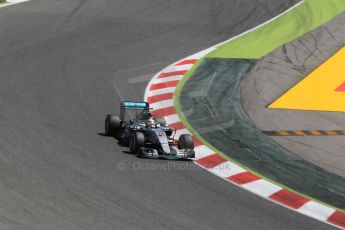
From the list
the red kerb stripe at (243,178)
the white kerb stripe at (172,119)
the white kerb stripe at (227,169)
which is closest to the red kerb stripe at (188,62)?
the white kerb stripe at (172,119)

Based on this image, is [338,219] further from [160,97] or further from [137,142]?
[160,97]

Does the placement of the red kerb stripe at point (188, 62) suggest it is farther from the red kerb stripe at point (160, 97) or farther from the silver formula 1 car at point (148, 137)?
the silver formula 1 car at point (148, 137)

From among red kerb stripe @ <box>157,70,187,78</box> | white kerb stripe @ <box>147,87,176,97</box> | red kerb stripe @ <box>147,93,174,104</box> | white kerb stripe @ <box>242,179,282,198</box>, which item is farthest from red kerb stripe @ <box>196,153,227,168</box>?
red kerb stripe @ <box>157,70,187,78</box>

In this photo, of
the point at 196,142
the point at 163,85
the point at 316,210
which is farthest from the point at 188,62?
the point at 316,210

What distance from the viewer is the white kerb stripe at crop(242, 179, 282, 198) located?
13.9 m

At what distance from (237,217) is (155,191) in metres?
1.77

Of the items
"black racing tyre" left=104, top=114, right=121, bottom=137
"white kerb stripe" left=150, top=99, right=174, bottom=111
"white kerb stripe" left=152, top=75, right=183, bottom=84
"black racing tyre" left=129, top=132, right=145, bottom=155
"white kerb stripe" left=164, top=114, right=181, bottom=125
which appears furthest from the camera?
"white kerb stripe" left=152, top=75, right=183, bottom=84

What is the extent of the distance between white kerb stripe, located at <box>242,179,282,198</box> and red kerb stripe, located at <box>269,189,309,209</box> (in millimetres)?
123

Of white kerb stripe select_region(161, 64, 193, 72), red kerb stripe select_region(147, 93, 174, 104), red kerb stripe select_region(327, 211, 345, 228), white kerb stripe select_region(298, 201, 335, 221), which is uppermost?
white kerb stripe select_region(161, 64, 193, 72)

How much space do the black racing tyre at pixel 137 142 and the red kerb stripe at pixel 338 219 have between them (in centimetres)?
445

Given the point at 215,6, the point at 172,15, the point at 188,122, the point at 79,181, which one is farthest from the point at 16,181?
the point at 215,6

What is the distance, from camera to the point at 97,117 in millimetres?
17766

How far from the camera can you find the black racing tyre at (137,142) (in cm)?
1514

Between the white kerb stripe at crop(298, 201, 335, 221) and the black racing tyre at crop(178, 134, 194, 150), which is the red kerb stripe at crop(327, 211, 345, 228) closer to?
the white kerb stripe at crop(298, 201, 335, 221)
